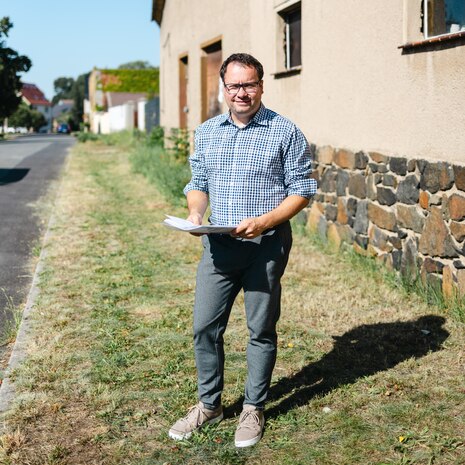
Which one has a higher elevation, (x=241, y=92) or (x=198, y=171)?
(x=241, y=92)

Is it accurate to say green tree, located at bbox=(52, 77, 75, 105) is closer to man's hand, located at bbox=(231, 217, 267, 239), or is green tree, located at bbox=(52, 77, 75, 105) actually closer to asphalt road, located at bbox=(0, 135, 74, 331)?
asphalt road, located at bbox=(0, 135, 74, 331)

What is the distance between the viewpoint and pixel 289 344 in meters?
5.06

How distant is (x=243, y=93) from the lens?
3.44 m

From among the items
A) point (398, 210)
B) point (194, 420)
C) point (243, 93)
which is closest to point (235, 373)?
point (194, 420)

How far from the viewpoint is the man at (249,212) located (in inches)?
137

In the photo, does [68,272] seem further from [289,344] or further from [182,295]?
[289,344]

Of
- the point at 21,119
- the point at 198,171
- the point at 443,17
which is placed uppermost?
the point at 21,119

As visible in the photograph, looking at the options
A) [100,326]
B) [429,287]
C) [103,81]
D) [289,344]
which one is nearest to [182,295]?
[100,326]

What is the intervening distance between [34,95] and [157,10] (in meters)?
123

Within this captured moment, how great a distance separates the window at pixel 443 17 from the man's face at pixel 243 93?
2896 millimetres

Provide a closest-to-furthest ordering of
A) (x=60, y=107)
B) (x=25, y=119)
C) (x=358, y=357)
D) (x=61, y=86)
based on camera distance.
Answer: (x=358, y=357) → (x=25, y=119) → (x=60, y=107) → (x=61, y=86)

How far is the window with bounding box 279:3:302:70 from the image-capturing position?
941cm

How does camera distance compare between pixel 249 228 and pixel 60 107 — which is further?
pixel 60 107

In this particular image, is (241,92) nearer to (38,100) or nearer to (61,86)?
(38,100)
